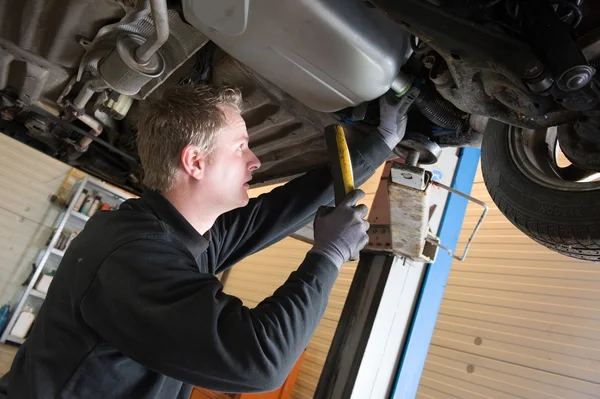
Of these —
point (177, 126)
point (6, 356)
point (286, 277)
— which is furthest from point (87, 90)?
point (6, 356)

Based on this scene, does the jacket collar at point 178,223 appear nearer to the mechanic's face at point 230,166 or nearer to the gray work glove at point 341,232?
the mechanic's face at point 230,166

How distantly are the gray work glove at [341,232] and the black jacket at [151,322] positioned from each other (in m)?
0.04

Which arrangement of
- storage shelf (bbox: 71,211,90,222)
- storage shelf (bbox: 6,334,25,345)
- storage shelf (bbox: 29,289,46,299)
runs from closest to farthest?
storage shelf (bbox: 6,334,25,345)
storage shelf (bbox: 29,289,46,299)
storage shelf (bbox: 71,211,90,222)

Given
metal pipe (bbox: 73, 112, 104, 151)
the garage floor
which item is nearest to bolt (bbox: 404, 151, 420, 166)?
metal pipe (bbox: 73, 112, 104, 151)

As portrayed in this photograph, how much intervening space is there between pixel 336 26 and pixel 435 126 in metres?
0.60

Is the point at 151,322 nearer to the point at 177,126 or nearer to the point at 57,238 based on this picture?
the point at 177,126

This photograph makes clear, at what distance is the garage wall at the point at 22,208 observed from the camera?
579 cm

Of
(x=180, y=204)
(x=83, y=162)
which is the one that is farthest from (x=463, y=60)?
(x=83, y=162)

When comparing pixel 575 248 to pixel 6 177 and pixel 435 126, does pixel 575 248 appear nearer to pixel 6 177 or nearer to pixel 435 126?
pixel 435 126

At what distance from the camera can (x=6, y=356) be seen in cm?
486

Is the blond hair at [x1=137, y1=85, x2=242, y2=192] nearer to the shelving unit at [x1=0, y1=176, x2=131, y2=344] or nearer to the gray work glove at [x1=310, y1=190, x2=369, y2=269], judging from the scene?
the gray work glove at [x1=310, y1=190, x2=369, y2=269]

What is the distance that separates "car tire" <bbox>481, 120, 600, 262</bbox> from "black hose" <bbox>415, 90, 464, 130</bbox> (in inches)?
5.1

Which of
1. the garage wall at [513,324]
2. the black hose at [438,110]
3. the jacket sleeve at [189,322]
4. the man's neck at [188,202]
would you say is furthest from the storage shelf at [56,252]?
the black hose at [438,110]

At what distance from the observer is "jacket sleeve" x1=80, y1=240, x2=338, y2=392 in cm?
82
